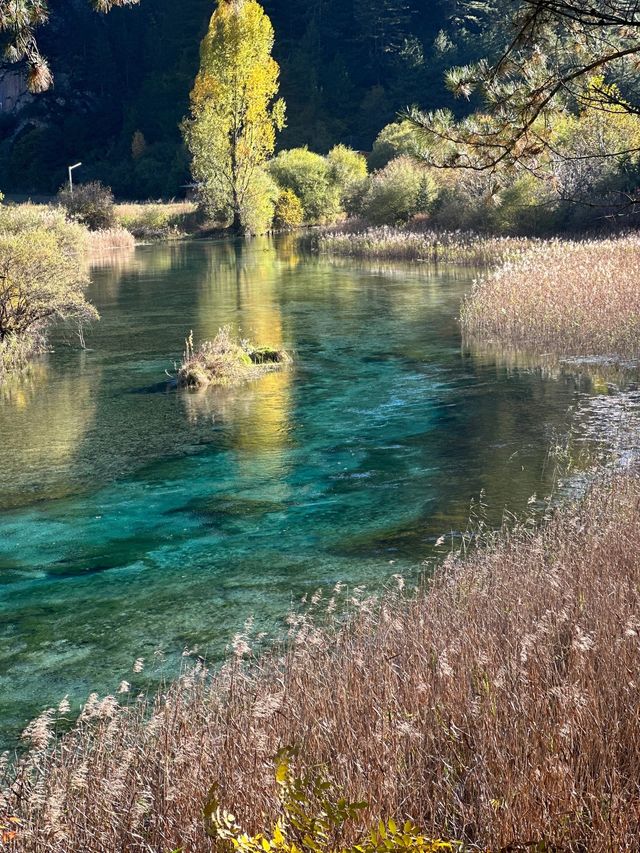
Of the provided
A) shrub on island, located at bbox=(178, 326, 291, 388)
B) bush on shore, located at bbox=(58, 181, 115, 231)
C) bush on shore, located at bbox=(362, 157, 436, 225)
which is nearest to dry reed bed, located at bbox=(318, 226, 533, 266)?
bush on shore, located at bbox=(362, 157, 436, 225)

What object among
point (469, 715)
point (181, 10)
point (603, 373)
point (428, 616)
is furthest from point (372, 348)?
point (181, 10)

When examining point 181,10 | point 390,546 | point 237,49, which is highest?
point 181,10

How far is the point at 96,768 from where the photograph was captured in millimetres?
4176

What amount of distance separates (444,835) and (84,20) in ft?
339

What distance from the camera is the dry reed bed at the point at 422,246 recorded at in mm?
33000

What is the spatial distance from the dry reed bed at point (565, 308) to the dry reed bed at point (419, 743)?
12779 mm

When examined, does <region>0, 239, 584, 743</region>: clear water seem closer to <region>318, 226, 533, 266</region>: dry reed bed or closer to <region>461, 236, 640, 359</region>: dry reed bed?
<region>461, 236, 640, 359</region>: dry reed bed

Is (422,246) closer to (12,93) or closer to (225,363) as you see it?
(225,363)

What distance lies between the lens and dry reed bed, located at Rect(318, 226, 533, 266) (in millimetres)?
33000

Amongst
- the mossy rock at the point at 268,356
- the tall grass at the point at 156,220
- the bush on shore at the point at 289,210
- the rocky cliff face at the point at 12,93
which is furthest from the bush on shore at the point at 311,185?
the rocky cliff face at the point at 12,93

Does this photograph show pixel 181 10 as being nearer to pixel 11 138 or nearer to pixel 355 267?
pixel 11 138

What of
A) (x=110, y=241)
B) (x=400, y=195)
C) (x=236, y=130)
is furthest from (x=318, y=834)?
(x=236, y=130)

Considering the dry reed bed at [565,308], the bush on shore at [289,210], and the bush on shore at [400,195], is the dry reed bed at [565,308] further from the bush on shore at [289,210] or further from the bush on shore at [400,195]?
the bush on shore at [289,210]

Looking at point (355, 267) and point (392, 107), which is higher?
point (392, 107)
